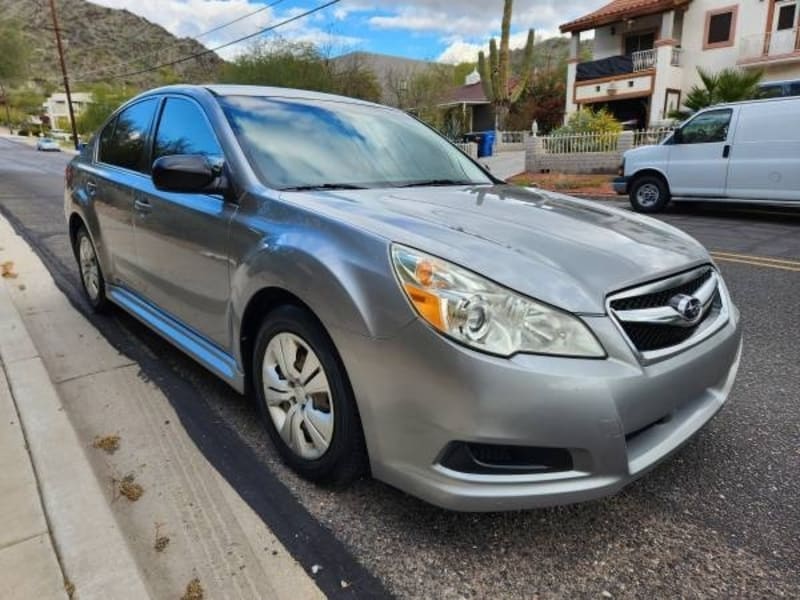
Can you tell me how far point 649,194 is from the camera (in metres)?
10.6

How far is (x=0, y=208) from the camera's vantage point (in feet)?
35.7

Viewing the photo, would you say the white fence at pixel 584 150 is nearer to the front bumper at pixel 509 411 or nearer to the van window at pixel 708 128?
the van window at pixel 708 128

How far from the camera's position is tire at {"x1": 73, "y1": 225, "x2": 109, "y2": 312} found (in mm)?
4457

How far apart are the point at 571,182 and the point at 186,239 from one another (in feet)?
46.0

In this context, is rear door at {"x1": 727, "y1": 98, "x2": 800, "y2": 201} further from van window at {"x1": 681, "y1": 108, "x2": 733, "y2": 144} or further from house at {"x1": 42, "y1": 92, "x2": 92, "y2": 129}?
house at {"x1": 42, "y1": 92, "x2": 92, "y2": 129}

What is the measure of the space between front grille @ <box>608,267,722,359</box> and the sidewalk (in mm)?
1321

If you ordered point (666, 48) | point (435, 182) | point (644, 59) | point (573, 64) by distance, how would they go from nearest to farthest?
1. point (435, 182)
2. point (666, 48)
3. point (644, 59)
4. point (573, 64)

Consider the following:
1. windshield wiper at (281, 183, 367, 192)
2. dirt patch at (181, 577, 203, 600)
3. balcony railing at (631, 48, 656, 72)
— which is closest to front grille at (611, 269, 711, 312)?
windshield wiper at (281, 183, 367, 192)

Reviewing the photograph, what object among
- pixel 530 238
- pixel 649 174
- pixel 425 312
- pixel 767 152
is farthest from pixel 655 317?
pixel 649 174

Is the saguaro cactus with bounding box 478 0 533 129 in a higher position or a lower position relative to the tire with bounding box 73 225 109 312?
higher

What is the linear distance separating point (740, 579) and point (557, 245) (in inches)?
48.9

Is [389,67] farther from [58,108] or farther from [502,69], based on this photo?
[58,108]

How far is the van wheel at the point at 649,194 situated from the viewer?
34.2ft

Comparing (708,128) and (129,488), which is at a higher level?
(708,128)
